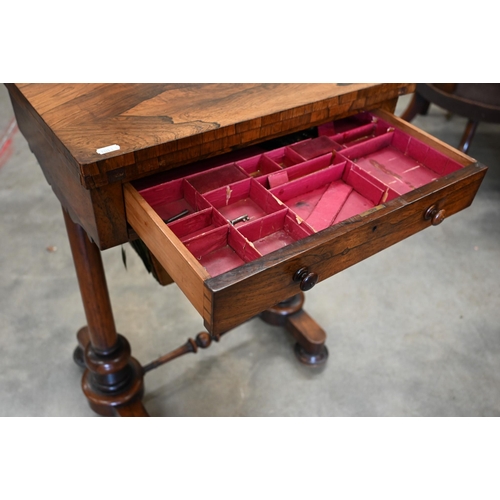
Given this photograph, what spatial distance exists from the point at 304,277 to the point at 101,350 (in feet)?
2.49

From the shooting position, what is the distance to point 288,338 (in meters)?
1.75

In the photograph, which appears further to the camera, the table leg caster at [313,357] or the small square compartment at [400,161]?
the table leg caster at [313,357]

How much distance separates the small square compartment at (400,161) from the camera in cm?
101

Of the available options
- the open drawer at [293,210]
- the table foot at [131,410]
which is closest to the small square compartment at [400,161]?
the open drawer at [293,210]

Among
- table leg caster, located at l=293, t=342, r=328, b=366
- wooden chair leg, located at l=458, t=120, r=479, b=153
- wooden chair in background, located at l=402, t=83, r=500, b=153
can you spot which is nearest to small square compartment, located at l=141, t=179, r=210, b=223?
table leg caster, located at l=293, t=342, r=328, b=366

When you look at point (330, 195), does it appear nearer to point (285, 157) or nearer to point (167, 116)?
point (285, 157)

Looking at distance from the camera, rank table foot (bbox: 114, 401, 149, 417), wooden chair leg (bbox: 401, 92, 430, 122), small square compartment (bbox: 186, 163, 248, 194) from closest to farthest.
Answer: small square compartment (bbox: 186, 163, 248, 194) < table foot (bbox: 114, 401, 149, 417) < wooden chair leg (bbox: 401, 92, 430, 122)

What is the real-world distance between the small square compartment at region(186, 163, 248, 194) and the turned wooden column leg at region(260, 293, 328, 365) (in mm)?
760

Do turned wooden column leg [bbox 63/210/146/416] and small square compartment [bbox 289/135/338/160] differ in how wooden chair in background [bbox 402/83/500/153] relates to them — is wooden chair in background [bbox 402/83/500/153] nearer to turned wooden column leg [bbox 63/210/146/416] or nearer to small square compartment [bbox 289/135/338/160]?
small square compartment [bbox 289/135/338/160]

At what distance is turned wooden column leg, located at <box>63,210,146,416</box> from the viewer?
117 cm

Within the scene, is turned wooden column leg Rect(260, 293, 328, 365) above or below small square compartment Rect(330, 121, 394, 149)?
below

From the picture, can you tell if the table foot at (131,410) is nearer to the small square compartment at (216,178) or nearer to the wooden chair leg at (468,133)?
the small square compartment at (216,178)

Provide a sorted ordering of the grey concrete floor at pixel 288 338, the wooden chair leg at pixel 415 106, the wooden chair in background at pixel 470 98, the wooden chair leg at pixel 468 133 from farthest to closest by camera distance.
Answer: the wooden chair leg at pixel 415 106 < the wooden chair leg at pixel 468 133 < the wooden chair in background at pixel 470 98 < the grey concrete floor at pixel 288 338

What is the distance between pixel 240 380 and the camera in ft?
A: 5.28
